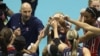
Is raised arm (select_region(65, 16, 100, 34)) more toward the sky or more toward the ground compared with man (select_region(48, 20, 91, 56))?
more toward the sky

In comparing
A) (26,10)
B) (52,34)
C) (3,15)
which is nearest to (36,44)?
(52,34)


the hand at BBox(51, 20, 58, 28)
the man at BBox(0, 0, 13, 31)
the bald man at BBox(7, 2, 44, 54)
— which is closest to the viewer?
the hand at BBox(51, 20, 58, 28)

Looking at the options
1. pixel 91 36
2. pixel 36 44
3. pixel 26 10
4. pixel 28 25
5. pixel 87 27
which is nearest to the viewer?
pixel 87 27

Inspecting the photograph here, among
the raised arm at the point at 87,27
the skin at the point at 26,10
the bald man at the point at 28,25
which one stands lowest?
the raised arm at the point at 87,27

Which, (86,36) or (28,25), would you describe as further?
(28,25)

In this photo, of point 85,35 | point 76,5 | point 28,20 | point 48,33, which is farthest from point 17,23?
point 76,5

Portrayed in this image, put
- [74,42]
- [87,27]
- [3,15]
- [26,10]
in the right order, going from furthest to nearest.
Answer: [3,15] < [26,10] < [87,27] < [74,42]

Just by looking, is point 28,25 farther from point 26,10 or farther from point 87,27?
point 87,27

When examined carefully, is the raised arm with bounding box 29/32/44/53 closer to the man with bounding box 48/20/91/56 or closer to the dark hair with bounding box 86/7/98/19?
the man with bounding box 48/20/91/56

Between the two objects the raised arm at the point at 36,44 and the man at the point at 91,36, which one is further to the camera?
the raised arm at the point at 36,44

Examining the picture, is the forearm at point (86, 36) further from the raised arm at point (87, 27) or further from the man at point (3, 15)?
the man at point (3, 15)

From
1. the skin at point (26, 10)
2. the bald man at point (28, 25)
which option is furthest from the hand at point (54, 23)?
the bald man at point (28, 25)

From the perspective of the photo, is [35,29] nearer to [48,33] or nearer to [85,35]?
[48,33]

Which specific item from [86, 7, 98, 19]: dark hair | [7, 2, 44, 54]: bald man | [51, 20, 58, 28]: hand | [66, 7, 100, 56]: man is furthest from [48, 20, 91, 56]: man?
[7, 2, 44, 54]: bald man
